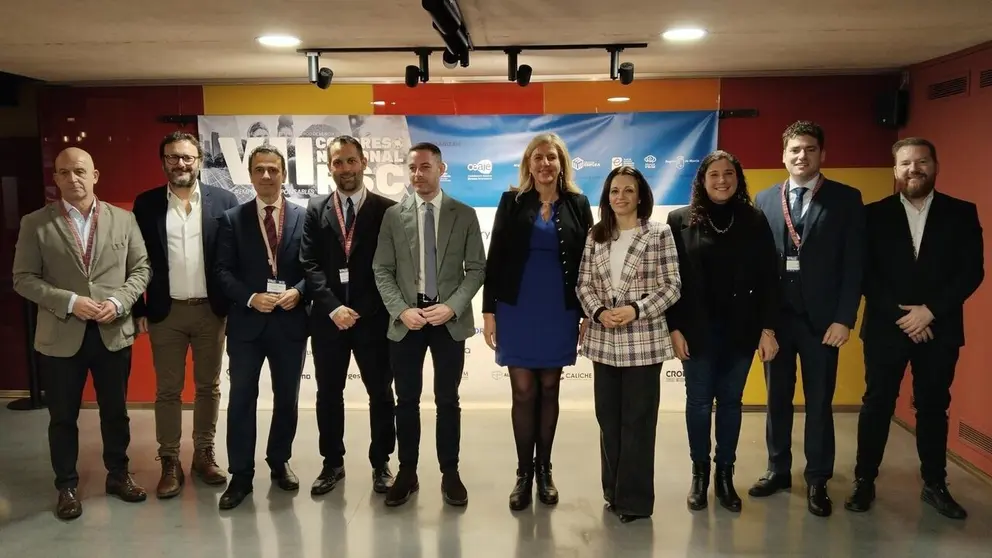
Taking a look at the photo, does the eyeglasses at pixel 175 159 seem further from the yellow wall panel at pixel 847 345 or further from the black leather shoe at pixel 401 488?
the yellow wall panel at pixel 847 345

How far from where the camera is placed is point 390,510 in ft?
11.4

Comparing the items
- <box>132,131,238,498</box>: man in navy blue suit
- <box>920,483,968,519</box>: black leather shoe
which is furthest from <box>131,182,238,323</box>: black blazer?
<box>920,483,968,519</box>: black leather shoe

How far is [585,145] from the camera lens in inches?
202

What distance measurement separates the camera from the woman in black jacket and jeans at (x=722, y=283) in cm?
323

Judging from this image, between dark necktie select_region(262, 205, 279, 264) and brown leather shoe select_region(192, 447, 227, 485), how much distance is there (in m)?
1.22

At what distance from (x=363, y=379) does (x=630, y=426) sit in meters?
1.32

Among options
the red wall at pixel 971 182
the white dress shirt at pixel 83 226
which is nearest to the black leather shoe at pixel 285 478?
the white dress shirt at pixel 83 226

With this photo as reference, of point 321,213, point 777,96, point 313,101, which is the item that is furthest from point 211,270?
point 777,96

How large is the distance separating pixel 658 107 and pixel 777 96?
2.69 ft

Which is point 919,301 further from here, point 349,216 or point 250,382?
point 250,382

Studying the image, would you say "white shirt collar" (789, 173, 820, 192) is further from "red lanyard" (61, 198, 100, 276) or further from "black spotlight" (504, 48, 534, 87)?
"red lanyard" (61, 198, 100, 276)

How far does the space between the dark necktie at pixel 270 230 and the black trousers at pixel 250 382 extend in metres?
0.39

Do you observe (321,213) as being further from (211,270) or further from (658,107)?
(658,107)

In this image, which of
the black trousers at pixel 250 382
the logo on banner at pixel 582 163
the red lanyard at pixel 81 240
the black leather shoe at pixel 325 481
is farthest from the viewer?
the logo on banner at pixel 582 163
